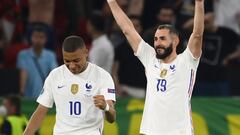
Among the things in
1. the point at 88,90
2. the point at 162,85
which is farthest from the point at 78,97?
the point at 162,85

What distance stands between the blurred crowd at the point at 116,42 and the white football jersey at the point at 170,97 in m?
3.14

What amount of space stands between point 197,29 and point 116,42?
5.50 m

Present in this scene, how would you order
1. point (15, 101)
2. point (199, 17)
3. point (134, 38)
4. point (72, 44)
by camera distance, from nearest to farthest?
point (72, 44)
point (199, 17)
point (134, 38)
point (15, 101)

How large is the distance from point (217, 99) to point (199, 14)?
3.72 metres

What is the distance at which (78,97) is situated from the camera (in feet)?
33.9

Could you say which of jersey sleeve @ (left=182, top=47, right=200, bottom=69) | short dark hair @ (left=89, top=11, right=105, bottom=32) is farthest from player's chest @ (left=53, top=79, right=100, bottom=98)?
short dark hair @ (left=89, top=11, right=105, bottom=32)

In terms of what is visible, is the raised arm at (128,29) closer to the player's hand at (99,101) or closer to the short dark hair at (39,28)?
the player's hand at (99,101)

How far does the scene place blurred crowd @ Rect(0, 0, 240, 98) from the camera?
46.9 feet

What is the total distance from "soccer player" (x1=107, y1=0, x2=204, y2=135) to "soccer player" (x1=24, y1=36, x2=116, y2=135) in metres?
0.54

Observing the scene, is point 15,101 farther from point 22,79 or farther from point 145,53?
point 145,53

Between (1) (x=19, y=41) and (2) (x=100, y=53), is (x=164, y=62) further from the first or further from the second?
(1) (x=19, y=41)

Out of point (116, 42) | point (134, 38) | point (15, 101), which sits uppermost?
point (134, 38)

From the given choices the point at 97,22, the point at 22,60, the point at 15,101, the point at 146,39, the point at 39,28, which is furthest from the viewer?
the point at 97,22

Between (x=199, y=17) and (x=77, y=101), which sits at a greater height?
(x=199, y=17)
